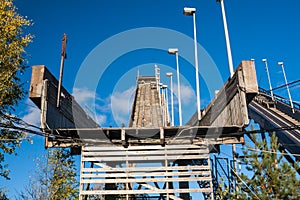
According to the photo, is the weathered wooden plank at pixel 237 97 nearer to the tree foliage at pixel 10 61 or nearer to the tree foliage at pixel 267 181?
the tree foliage at pixel 267 181

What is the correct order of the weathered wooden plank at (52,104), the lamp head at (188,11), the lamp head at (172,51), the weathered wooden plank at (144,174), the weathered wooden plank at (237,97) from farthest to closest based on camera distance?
the lamp head at (172,51), the lamp head at (188,11), the weathered wooden plank at (144,174), the weathered wooden plank at (52,104), the weathered wooden plank at (237,97)

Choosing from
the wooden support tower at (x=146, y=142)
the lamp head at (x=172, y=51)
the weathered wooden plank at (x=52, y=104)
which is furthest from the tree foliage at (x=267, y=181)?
the lamp head at (x=172, y=51)

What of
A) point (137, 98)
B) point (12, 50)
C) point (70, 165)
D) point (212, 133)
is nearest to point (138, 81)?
point (137, 98)

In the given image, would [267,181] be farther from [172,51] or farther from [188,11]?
[172,51]

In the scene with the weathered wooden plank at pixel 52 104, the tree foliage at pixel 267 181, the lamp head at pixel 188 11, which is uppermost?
the lamp head at pixel 188 11

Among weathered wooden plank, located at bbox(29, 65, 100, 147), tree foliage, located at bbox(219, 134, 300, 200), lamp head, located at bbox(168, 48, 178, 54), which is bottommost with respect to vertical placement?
tree foliage, located at bbox(219, 134, 300, 200)

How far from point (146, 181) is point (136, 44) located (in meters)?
7.77

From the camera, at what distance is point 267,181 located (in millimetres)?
9758

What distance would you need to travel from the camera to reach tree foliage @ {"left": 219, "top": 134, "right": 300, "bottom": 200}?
9289 millimetres

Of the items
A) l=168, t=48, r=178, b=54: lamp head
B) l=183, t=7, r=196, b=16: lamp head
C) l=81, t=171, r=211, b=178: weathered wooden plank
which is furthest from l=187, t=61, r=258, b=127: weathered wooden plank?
l=168, t=48, r=178, b=54: lamp head

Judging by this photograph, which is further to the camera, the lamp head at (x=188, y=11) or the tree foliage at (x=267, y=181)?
the lamp head at (x=188, y=11)

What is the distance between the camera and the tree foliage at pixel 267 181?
9.29 metres

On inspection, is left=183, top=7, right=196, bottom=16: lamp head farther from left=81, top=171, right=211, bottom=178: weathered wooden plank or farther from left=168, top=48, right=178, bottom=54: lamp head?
left=81, top=171, right=211, bottom=178: weathered wooden plank

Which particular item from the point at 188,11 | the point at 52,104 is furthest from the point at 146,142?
the point at 188,11
